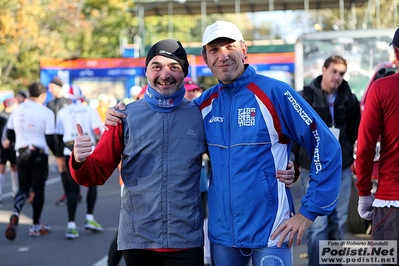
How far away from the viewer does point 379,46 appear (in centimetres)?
1480

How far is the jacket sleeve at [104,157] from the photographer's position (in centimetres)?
406

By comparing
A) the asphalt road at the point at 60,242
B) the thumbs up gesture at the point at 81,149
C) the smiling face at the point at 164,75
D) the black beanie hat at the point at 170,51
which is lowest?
the asphalt road at the point at 60,242

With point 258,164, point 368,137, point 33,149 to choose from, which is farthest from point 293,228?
point 33,149

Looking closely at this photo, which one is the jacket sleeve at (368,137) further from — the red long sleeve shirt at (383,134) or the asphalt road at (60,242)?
the asphalt road at (60,242)

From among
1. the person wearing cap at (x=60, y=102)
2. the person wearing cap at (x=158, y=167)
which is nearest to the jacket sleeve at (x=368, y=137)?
the person wearing cap at (x=158, y=167)

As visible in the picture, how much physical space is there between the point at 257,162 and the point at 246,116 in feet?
0.88

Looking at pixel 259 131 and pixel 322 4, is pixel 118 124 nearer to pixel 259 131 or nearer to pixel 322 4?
pixel 259 131

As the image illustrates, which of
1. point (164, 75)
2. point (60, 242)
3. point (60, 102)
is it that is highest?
point (164, 75)

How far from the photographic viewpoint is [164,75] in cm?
414

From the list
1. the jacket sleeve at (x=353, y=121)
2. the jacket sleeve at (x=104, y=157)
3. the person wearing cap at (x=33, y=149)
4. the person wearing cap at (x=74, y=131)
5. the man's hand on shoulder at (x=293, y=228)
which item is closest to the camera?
the man's hand on shoulder at (x=293, y=228)

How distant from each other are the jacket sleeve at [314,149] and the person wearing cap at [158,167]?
1.69 ft

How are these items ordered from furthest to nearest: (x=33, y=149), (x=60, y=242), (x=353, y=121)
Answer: (x=33, y=149) < (x=60, y=242) < (x=353, y=121)

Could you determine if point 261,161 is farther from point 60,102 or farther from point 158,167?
point 60,102

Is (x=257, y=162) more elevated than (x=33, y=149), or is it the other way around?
(x=257, y=162)
